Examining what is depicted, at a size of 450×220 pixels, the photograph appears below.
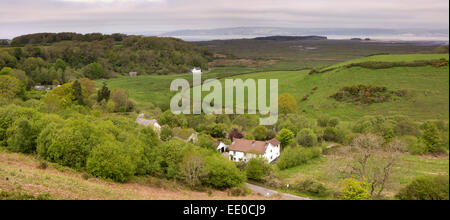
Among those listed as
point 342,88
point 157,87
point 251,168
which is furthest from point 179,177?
point 157,87

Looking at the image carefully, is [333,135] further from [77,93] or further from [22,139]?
[77,93]

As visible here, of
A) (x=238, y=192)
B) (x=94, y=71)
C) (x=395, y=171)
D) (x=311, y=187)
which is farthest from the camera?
(x=94, y=71)

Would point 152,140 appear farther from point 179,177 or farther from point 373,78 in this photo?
point 373,78

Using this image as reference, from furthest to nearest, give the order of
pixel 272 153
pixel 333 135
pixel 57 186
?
pixel 333 135, pixel 272 153, pixel 57 186

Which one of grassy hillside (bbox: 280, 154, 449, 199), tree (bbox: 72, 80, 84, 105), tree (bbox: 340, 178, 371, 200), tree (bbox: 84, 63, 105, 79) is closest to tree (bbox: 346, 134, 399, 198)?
grassy hillside (bbox: 280, 154, 449, 199)

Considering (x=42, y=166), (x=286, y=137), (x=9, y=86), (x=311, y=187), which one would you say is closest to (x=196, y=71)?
(x=9, y=86)

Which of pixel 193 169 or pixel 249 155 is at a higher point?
pixel 193 169

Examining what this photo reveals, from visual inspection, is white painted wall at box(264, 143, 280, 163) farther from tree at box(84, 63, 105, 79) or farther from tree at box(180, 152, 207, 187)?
tree at box(84, 63, 105, 79)
